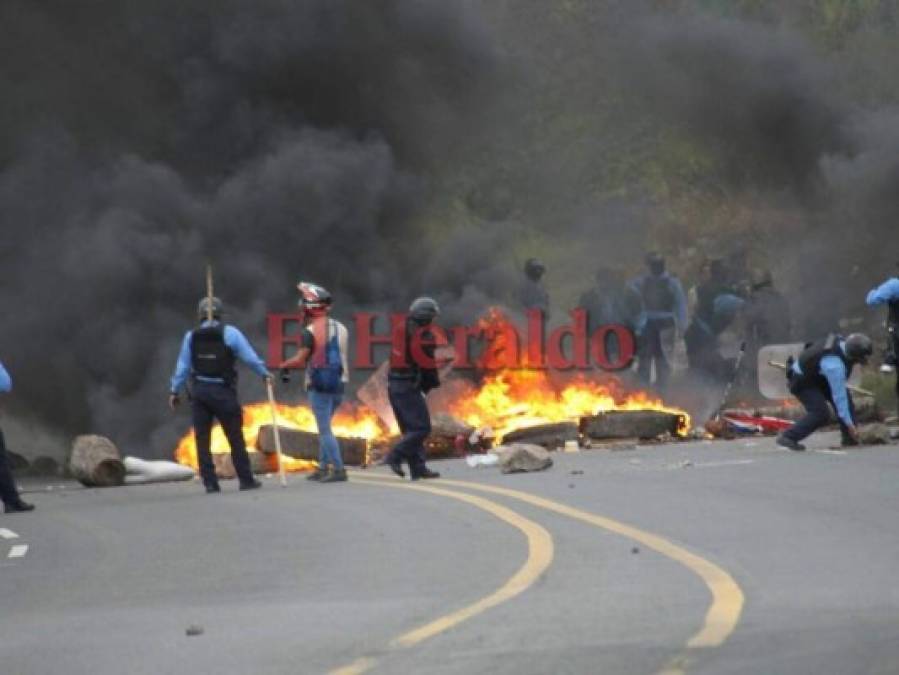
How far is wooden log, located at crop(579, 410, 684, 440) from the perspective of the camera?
23672 millimetres

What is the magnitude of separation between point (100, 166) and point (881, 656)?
2800cm

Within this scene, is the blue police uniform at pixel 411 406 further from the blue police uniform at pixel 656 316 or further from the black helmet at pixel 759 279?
the black helmet at pixel 759 279

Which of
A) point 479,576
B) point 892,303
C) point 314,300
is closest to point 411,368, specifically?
point 314,300

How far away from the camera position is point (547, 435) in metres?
23.7

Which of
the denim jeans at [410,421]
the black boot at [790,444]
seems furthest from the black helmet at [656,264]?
the denim jeans at [410,421]

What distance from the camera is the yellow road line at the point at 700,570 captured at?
7914 millimetres

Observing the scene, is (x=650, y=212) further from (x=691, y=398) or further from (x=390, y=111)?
(x=691, y=398)

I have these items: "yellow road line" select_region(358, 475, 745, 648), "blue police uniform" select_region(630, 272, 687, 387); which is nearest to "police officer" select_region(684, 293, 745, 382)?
"blue police uniform" select_region(630, 272, 687, 387)

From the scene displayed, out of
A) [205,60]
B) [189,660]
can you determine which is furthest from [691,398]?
[189,660]

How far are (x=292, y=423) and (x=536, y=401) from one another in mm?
3488

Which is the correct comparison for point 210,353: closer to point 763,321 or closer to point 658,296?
point 658,296

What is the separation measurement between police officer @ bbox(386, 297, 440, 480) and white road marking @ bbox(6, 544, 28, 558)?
501 cm

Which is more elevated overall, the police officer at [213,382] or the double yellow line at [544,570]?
the police officer at [213,382]

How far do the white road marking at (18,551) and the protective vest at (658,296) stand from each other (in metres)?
17.5
